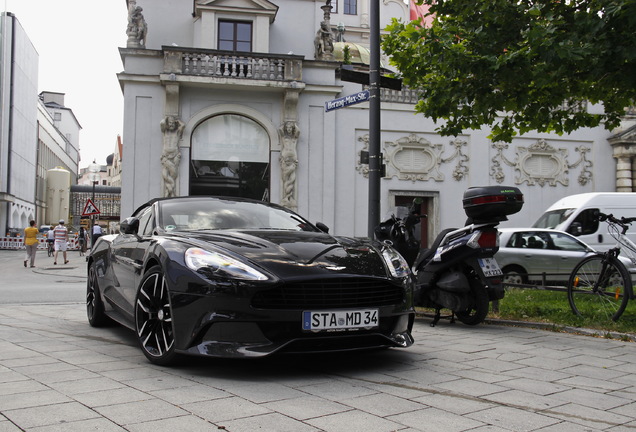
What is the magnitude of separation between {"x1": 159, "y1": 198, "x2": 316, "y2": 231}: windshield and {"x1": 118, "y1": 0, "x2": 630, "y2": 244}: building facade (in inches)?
624

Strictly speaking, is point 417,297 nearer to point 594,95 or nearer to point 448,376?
point 448,376

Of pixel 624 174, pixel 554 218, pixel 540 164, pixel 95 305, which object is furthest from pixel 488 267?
pixel 624 174

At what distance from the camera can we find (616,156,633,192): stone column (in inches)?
946

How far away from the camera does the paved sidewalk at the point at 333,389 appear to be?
313cm

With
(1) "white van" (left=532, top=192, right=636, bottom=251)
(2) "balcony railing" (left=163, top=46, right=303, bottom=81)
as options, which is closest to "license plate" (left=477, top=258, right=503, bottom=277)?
(1) "white van" (left=532, top=192, right=636, bottom=251)

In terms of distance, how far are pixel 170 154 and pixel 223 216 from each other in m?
16.6

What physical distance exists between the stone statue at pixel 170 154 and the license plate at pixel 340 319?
1786cm

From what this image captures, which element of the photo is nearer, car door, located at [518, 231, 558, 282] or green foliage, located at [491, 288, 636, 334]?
green foliage, located at [491, 288, 636, 334]

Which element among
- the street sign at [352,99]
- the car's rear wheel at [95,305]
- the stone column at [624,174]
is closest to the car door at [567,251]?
the street sign at [352,99]

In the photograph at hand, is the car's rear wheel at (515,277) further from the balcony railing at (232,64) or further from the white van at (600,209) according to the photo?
the balcony railing at (232,64)

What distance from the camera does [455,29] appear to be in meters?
9.41

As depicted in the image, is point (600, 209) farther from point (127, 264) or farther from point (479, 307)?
point (127, 264)

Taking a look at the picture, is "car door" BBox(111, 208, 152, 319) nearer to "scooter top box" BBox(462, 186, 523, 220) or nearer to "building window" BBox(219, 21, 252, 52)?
"scooter top box" BBox(462, 186, 523, 220)

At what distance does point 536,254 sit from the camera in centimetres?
1334
